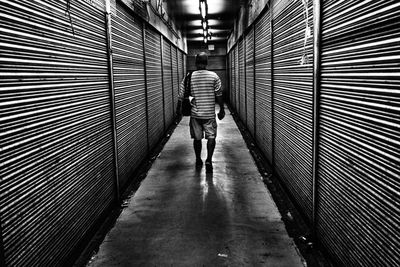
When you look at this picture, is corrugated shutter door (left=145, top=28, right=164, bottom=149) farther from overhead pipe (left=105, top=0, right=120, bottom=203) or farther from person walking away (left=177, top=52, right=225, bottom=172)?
overhead pipe (left=105, top=0, right=120, bottom=203)

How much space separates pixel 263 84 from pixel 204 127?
152cm

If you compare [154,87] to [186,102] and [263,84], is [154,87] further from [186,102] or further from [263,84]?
[263,84]

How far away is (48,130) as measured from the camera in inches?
103

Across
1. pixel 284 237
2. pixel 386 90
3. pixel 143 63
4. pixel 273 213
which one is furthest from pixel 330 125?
pixel 143 63

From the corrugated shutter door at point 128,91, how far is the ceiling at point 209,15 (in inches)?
163

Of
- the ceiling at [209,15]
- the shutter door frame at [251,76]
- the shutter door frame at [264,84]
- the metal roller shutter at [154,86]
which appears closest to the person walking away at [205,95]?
the shutter door frame at [264,84]

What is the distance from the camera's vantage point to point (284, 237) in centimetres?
340

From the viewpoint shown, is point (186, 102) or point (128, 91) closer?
point (128, 91)

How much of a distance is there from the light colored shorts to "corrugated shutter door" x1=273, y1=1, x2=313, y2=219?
1140mm

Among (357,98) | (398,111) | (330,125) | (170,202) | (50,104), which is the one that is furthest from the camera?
(170,202)

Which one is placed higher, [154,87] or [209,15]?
[209,15]

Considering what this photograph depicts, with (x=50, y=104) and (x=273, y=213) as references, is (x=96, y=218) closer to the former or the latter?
(x=50, y=104)

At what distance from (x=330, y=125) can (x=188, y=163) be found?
396 cm

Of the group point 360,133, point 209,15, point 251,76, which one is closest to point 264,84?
point 251,76
